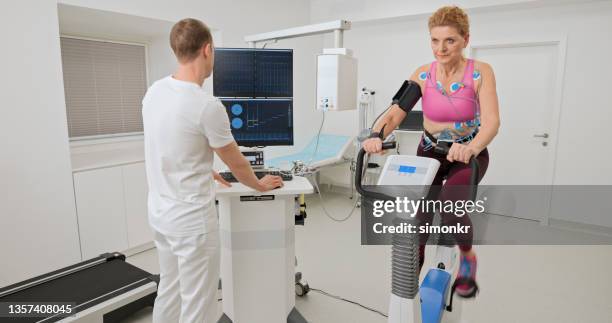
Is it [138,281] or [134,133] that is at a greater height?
[134,133]

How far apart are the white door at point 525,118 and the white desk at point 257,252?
2960 millimetres

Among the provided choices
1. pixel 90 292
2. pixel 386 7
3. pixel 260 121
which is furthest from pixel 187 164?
pixel 386 7

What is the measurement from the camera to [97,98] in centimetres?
421

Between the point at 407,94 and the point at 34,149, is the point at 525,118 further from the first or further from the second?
the point at 34,149

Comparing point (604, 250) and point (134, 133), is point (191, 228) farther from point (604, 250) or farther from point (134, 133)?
point (604, 250)

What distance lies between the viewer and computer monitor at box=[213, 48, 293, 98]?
2.50 metres

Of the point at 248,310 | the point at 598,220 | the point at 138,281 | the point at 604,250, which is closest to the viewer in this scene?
the point at 248,310

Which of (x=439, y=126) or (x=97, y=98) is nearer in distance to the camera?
(x=439, y=126)

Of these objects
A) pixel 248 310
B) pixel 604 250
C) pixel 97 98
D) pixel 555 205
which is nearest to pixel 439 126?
pixel 248 310

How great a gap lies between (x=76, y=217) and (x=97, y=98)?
64.6 inches

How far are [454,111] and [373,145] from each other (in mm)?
408

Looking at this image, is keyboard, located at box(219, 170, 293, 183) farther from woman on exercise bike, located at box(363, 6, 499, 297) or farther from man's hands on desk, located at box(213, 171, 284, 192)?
woman on exercise bike, located at box(363, 6, 499, 297)

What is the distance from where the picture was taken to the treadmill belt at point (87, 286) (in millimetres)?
2213

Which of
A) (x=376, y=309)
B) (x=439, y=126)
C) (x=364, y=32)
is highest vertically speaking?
(x=364, y=32)
